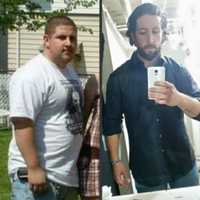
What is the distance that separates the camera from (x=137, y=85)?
3240 mm

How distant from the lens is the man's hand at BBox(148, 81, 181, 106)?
10.5 ft

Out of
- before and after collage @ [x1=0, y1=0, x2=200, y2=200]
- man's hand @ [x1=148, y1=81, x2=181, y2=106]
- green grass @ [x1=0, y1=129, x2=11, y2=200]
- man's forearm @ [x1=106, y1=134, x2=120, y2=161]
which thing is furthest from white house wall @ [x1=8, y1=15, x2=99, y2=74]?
man's hand @ [x1=148, y1=81, x2=181, y2=106]

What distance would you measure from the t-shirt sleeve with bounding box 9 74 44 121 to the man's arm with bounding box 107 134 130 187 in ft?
1.63

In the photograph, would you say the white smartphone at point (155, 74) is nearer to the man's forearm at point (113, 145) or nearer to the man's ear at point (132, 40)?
the man's ear at point (132, 40)

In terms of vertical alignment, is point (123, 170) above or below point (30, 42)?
below

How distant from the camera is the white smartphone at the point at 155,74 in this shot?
3217 millimetres

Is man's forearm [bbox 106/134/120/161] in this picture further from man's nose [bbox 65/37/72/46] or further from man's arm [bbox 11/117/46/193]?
man's nose [bbox 65/37/72/46]

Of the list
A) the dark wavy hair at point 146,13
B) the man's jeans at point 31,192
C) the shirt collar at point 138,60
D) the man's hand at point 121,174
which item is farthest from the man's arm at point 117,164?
the dark wavy hair at point 146,13

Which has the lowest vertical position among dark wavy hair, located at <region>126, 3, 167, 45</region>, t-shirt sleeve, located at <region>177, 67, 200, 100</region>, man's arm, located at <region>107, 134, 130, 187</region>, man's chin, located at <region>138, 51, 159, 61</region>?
man's arm, located at <region>107, 134, 130, 187</region>

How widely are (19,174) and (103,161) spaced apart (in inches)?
23.3

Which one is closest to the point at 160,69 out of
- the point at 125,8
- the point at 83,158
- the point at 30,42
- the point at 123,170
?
the point at 125,8

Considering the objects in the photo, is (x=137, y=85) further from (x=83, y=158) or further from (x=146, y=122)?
(x=83, y=158)

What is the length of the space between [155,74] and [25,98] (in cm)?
77

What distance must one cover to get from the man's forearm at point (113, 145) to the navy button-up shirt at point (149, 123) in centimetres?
3
